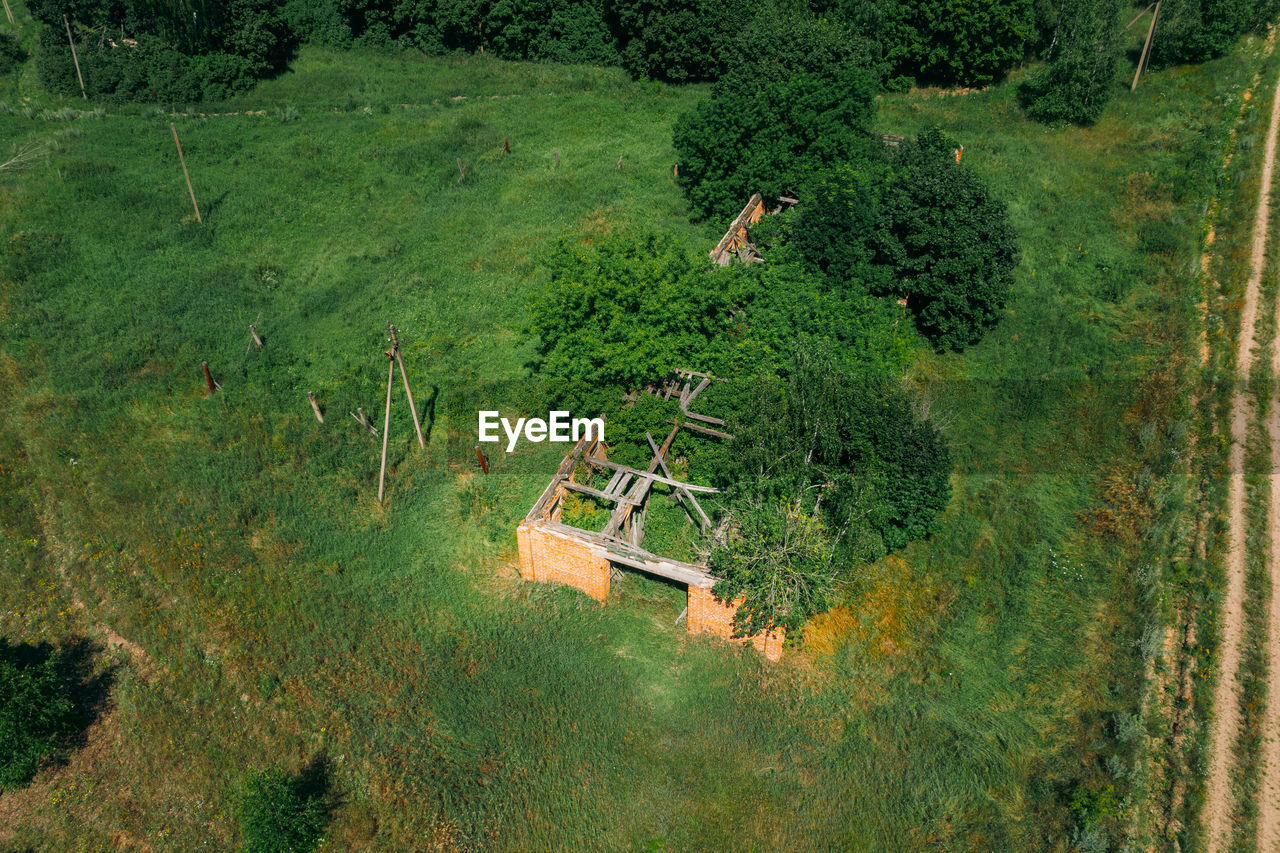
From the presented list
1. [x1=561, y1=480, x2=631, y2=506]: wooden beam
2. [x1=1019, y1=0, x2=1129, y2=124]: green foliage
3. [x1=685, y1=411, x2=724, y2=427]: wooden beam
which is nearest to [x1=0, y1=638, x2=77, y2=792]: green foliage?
[x1=561, y1=480, x2=631, y2=506]: wooden beam

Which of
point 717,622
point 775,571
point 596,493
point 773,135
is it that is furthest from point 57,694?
point 773,135

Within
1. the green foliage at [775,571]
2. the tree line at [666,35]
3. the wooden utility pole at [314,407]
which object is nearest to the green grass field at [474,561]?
the wooden utility pole at [314,407]

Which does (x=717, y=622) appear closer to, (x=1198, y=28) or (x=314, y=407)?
(x=314, y=407)

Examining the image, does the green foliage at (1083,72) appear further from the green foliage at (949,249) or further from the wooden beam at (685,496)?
the wooden beam at (685,496)

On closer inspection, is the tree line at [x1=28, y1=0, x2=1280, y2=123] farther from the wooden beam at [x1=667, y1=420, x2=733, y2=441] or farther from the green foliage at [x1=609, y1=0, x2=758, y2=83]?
the wooden beam at [x1=667, y1=420, x2=733, y2=441]

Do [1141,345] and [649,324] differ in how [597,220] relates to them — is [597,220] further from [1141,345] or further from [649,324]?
[1141,345]

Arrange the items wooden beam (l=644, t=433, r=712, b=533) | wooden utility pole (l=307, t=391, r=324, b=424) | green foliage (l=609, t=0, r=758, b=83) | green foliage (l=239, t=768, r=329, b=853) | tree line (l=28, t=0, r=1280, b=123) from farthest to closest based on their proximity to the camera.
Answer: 1. green foliage (l=609, t=0, r=758, b=83)
2. tree line (l=28, t=0, r=1280, b=123)
3. wooden utility pole (l=307, t=391, r=324, b=424)
4. wooden beam (l=644, t=433, r=712, b=533)
5. green foliage (l=239, t=768, r=329, b=853)
